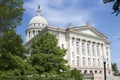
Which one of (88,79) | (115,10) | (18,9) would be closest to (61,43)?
(88,79)

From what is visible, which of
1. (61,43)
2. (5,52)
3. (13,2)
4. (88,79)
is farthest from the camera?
(61,43)

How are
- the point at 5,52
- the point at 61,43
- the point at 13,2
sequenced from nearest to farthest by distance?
1. the point at 13,2
2. the point at 5,52
3. the point at 61,43

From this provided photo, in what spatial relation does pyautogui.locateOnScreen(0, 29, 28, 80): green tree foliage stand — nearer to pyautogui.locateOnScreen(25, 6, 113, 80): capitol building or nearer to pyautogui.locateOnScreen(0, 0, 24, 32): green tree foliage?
pyautogui.locateOnScreen(0, 0, 24, 32): green tree foliage

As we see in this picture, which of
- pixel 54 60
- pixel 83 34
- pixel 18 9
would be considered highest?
pixel 83 34

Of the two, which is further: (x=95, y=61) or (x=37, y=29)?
(x=37, y=29)

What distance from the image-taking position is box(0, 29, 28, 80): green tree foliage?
28.3 m

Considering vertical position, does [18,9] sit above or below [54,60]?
above

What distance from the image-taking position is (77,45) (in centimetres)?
7638

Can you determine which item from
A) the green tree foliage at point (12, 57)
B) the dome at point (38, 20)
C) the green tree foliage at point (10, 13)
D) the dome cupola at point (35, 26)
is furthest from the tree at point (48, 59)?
the dome at point (38, 20)

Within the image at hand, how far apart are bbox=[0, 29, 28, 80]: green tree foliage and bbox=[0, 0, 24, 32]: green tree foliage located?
2.40 meters

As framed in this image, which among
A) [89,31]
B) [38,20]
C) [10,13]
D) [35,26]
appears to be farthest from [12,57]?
[38,20]

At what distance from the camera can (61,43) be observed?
7269cm

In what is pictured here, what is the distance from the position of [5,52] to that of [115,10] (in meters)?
19.7

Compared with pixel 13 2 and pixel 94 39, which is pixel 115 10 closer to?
pixel 13 2
